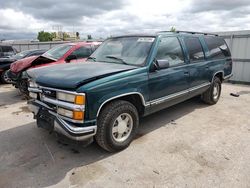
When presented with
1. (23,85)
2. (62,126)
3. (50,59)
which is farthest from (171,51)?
(23,85)

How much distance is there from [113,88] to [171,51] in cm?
181

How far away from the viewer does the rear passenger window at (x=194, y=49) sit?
5.19 meters

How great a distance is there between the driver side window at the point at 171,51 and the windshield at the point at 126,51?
25cm

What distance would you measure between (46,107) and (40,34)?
82891 millimetres

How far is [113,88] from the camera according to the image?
3.43m

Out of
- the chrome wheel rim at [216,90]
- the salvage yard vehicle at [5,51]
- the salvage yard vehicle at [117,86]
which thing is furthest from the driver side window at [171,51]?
the salvage yard vehicle at [5,51]

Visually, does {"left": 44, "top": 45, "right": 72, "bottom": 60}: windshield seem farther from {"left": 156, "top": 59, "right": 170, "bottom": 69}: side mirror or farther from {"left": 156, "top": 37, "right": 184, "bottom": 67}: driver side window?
{"left": 156, "top": 59, "right": 170, "bottom": 69}: side mirror

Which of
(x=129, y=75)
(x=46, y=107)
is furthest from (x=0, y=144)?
(x=129, y=75)

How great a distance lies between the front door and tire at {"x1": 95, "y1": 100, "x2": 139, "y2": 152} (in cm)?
55

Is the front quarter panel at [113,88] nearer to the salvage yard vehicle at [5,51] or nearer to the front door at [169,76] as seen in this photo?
the front door at [169,76]

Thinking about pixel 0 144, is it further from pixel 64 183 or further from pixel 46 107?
pixel 64 183

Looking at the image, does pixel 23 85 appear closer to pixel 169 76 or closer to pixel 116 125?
pixel 116 125

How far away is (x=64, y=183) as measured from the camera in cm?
300

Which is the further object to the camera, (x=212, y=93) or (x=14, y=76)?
(x=14, y=76)
